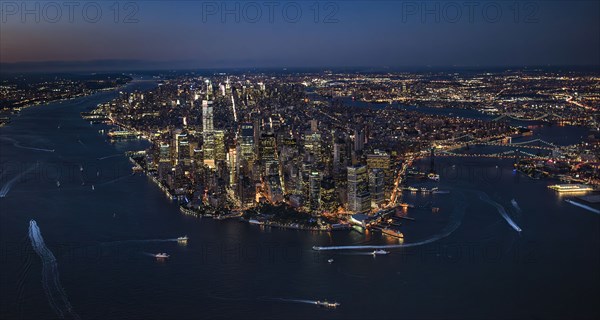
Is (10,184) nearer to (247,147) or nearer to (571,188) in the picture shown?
(247,147)

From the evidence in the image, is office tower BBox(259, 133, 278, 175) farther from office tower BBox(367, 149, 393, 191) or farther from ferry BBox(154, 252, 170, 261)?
ferry BBox(154, 252, 170, 261)

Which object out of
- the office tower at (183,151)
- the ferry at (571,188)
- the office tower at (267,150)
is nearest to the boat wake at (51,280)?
the office tower at (183,151)

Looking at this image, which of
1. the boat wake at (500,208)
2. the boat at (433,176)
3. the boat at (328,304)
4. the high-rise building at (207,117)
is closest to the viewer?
the boat at (328,304)

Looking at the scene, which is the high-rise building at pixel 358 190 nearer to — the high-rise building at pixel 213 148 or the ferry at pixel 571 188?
the ferry at pixel 571 188

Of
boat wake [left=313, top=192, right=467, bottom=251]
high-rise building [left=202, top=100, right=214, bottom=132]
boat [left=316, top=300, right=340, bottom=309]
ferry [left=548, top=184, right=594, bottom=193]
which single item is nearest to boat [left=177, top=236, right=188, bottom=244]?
boat wake [left=313, top=192, right=467, bottom=251]

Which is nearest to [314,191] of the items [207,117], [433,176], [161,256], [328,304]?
[433,176]

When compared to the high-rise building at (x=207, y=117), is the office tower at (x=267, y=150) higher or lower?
lower
